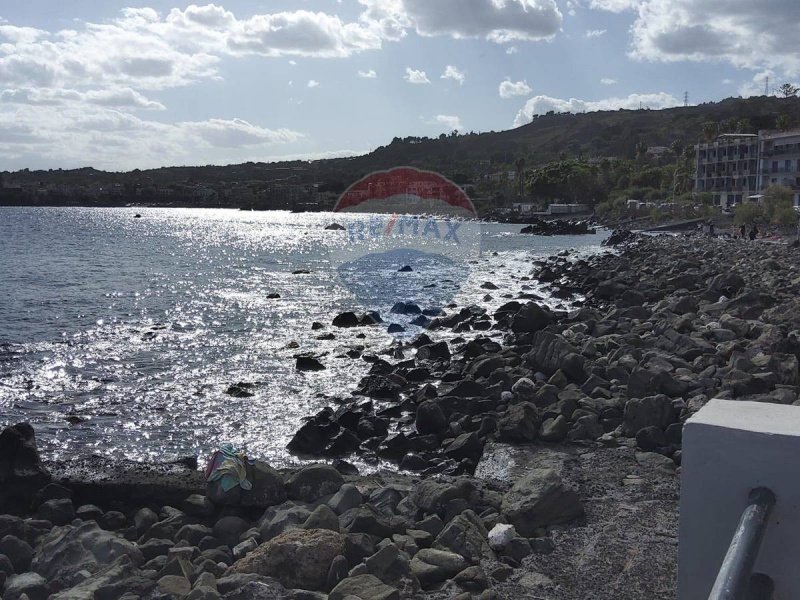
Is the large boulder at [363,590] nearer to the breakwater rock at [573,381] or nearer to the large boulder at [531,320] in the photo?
the breakwater rock at [573,381]

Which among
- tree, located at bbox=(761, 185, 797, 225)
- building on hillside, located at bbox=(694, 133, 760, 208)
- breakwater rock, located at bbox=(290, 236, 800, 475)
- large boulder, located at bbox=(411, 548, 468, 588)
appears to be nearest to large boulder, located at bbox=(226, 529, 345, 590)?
large boulder, located at bbox=(411, 548, 468, 588)

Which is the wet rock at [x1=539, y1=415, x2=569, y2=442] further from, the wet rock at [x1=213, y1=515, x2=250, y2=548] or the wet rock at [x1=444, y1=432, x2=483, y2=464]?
the wet rock at [x1=213, y1=515, x2=250, y2=548]

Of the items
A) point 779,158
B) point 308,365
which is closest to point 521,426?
point 308,365

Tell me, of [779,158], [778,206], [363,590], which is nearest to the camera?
[363,590]

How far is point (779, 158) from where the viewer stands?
79812 mm

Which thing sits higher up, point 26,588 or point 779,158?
point 779,158

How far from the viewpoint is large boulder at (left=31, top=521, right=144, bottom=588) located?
6320 mm

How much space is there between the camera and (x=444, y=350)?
62.4 ft

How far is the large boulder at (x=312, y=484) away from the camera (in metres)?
7.77

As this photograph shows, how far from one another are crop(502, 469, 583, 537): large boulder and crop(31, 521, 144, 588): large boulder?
338 cm

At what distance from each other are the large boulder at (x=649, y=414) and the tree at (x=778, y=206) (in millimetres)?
47532

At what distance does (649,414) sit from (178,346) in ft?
53.0

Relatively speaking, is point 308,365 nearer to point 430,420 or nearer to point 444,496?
point 430,420

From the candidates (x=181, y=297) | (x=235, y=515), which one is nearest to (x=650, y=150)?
(x=181, y=297)
